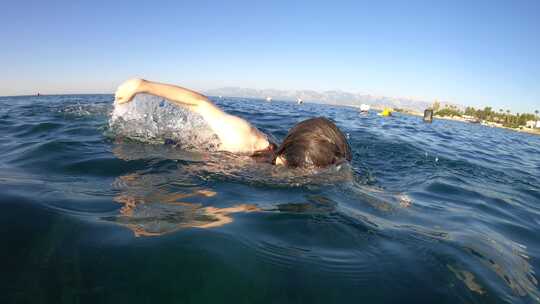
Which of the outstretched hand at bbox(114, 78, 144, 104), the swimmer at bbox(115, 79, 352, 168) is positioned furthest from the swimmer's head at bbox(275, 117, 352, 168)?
the outstretched hand at bbox(114, 78, 144, 104)

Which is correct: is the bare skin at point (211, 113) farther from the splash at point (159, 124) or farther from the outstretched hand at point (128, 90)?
the splash at point (159, 124)

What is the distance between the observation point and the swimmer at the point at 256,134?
4.09 meters

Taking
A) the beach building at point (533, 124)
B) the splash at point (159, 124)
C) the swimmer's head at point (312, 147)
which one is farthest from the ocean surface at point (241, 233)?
A: the beach building at point (533, 124)

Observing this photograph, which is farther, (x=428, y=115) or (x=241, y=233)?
(x=428, y=115)

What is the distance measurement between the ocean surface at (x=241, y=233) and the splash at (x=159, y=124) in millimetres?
608

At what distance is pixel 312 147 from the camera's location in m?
4.09

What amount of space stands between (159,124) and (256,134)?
303 centimetres

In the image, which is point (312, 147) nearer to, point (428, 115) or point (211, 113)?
point (211, 113)

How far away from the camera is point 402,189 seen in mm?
4559

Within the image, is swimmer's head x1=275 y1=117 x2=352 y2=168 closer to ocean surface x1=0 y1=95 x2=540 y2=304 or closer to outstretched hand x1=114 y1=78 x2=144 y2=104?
ocean surface x1=0 y1=95 x2=540 y2=304

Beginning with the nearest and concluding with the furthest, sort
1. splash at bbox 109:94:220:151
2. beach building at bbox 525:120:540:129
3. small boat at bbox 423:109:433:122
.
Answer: splash at bbox 109:94:220:151 < small boat at bbox 423:109:433:122 < beach building at bbox 525:120:540:129

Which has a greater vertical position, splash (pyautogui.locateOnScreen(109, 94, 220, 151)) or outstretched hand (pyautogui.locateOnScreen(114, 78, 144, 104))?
outstretched hand (pyautogui.locateOnScreen(114, 78, 144, 104))

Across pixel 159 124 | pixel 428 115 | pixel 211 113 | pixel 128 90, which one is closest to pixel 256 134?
pixel 211 113

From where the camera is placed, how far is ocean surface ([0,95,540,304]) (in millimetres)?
1737
